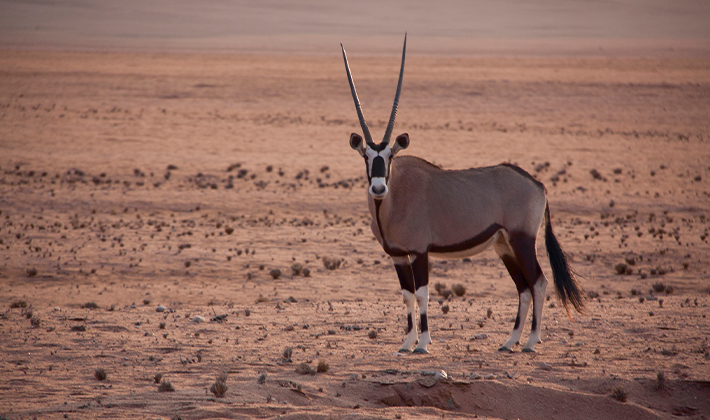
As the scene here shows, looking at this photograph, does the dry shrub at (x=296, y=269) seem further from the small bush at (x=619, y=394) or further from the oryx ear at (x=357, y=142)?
the small bush at (x=619, y=394)

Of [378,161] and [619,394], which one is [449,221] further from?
[619,394]

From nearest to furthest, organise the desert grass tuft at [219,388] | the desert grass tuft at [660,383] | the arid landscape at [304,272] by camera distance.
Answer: the desert grass tuft at [219,388], the arid landscape at [304,272], the desert grass tuft at [660,383]

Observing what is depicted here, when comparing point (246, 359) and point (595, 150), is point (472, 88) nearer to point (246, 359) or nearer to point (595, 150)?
point (595, 150)

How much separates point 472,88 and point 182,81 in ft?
81.7

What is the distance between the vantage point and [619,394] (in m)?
7.18

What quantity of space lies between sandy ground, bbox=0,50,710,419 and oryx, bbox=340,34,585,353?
804 millimetres

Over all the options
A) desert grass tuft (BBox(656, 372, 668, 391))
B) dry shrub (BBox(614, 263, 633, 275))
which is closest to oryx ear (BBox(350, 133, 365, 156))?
desert grass tuft (BBox(656, 372, 668, 391))

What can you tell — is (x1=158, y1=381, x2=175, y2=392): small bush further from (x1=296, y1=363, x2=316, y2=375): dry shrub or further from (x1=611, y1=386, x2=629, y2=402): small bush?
(x1=611, y1=386, x2=629, y2=402): small bush

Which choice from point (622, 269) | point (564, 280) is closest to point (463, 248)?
point (564, 280)

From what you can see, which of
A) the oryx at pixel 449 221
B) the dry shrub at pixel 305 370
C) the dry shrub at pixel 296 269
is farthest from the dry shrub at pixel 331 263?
the dry shrub at pixel 305 370

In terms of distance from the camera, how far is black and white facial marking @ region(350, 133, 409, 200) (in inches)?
308

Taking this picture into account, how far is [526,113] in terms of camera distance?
1895 inches

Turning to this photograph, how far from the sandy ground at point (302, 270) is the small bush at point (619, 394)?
64 millimetres

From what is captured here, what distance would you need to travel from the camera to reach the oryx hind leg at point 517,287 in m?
8.95
